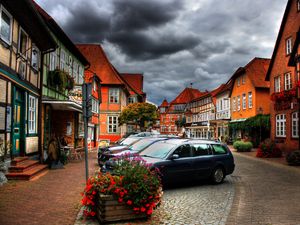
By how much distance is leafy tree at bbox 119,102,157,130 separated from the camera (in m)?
38.1

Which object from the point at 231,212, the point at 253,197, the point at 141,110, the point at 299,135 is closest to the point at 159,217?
the point at 231,212

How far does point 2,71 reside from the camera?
408 inches

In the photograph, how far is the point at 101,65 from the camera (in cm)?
4225

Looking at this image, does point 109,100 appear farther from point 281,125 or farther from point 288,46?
point 288,46

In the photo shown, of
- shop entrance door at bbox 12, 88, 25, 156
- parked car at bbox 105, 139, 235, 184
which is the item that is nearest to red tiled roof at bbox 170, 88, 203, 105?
shop entrance door at bbox 12, 88, 25, 156

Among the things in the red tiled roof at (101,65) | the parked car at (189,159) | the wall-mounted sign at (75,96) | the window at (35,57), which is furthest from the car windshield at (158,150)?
the red tiled roof at (101,65)

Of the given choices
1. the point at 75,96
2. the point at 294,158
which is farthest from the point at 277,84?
the point at 75,96

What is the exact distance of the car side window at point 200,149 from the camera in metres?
10.8

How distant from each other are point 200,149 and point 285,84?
17736mm

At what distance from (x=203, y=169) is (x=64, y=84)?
10.6m

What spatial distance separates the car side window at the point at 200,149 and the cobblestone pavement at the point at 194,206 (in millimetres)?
1124

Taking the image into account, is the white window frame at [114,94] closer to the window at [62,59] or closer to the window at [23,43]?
the window at [62,59]

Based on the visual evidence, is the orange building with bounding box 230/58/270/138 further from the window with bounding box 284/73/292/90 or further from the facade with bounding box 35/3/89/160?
the facade with bounding box 35/3/89/160

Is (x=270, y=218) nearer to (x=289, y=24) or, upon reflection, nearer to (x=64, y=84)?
(x=64, y=84)
